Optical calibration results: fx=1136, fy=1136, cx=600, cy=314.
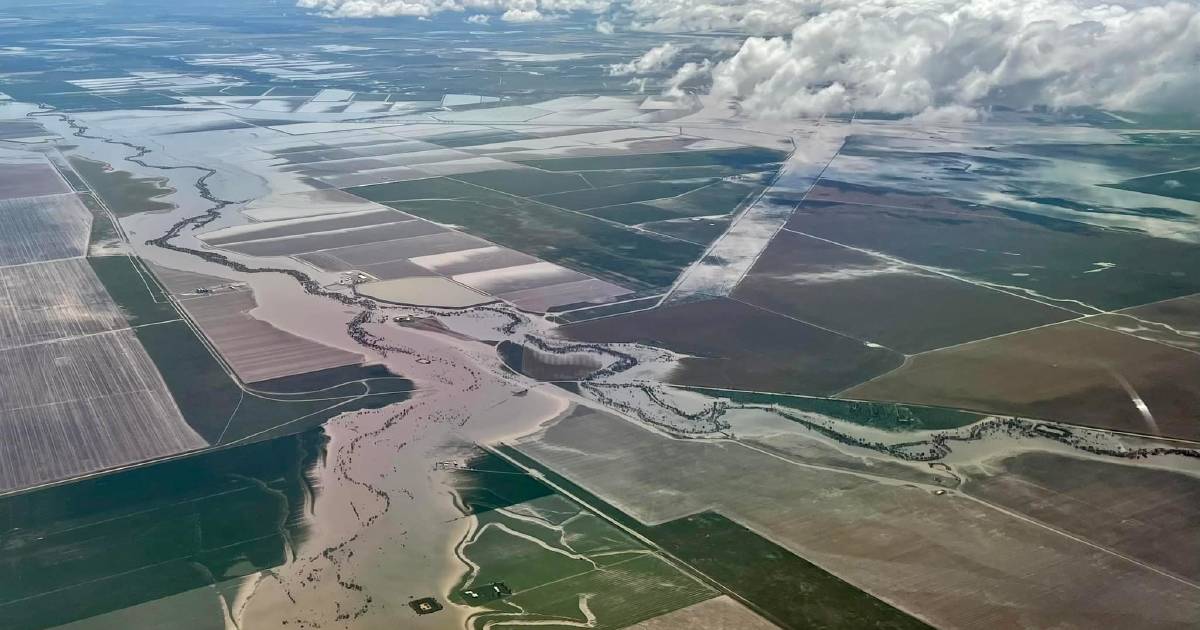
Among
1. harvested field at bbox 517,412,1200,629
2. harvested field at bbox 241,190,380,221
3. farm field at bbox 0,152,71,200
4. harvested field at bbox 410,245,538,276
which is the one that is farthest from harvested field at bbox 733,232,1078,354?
farm field at bbox 0,152,71,200

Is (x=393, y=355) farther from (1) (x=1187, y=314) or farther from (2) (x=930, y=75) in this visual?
(2) (x=930, y=75)

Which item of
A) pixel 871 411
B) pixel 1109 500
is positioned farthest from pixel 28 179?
pixel 1109 500

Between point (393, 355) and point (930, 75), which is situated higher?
point (930, 75)

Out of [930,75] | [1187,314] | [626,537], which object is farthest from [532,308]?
[930,75]

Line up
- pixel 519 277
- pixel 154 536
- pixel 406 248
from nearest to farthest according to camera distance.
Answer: pixel 154 536, pixel 519 277, pixel 406 248

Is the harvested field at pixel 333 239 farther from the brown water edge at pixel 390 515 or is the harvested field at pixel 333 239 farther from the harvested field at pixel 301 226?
the brown water edge at pixel 390 515

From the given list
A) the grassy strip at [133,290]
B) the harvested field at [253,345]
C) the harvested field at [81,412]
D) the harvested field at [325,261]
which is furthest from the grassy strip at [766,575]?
the harvested field at [325,261]

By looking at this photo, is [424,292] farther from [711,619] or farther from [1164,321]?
[1164,321]
